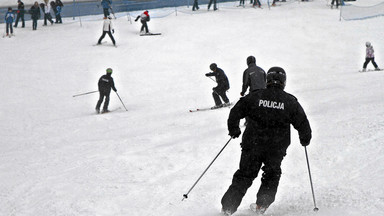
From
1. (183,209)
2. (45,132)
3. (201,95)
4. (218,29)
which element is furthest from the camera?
(218,29)

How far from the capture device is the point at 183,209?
532cm

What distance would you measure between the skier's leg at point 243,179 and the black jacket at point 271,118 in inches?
4.4

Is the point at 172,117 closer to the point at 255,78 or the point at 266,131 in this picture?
the point at 255,78

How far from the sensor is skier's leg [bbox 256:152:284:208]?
15.1 ft

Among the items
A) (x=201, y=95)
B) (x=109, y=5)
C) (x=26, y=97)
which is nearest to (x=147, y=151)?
(x=201, y=95)

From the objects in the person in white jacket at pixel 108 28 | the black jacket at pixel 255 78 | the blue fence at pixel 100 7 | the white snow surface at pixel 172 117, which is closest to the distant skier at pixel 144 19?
the white snow surface at pixel 172 117

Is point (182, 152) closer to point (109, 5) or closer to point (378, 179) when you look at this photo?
point (378, 179)

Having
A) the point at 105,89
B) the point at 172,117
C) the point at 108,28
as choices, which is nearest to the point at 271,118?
the point at 172,117

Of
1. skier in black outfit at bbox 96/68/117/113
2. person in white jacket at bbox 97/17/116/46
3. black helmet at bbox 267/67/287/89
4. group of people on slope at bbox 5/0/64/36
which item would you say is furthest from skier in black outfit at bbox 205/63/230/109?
group of people on slope at bbox 5/0/64/36

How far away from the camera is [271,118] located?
14.7ft

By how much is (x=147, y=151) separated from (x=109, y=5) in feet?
72.1

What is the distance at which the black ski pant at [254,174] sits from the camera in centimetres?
461

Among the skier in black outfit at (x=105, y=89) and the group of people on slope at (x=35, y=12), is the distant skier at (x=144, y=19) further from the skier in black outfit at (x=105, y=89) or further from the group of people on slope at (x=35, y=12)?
the skier in black outfit at (x=105, y=89)

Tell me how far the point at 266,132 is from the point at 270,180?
1.71 feet
